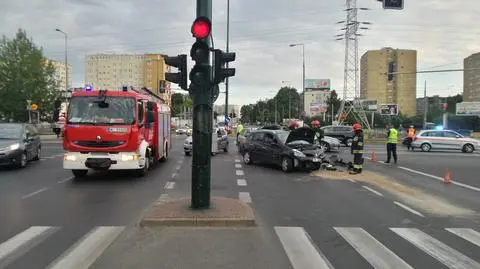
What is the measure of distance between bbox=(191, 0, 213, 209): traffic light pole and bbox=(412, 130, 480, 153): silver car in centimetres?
2697

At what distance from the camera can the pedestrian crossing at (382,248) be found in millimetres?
6172

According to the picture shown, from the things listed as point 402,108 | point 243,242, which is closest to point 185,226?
point 243,242

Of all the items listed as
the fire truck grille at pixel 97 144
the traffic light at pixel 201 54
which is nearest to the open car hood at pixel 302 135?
the fire truck grille at pixel 97 144

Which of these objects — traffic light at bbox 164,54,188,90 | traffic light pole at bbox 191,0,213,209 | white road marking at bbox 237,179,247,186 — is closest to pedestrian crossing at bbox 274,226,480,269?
traffic light pole at bbox 191,0,213,209

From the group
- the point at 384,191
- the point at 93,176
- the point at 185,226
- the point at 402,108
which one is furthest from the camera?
the point at 402,108

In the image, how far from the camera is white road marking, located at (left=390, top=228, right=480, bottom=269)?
6250mm

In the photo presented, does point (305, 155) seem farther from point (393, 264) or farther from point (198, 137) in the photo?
point (393, 264)

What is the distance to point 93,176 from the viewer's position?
50.9 feet

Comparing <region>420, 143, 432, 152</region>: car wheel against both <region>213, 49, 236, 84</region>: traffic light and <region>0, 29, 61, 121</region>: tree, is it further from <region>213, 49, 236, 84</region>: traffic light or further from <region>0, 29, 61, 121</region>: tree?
<region>0, 29, 61, 121</region>: tree

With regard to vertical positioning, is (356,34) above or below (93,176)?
above

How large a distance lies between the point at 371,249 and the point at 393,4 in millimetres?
9764

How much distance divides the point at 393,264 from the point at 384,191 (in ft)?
23.8

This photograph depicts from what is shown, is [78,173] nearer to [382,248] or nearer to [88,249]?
[88,249]

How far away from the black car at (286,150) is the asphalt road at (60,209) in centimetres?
418
